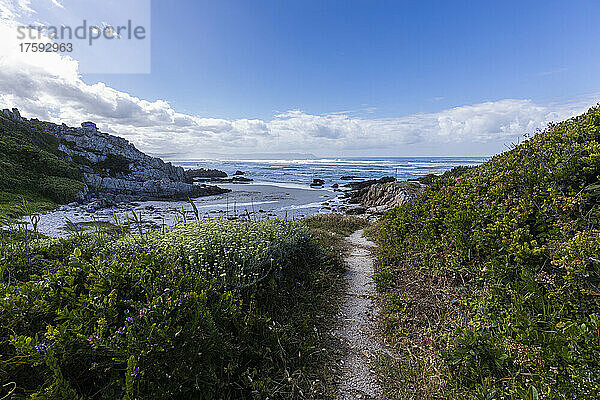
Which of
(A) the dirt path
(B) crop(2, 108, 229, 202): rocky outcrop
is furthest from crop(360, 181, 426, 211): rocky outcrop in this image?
(B) crop(2, 108, 229, 202): rocky outcrop

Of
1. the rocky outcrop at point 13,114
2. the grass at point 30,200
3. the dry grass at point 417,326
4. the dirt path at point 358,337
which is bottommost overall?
the dirt path at point 358,337

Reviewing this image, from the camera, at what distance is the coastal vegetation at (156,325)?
6.93ft

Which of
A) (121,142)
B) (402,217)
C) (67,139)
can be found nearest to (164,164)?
(121,142)

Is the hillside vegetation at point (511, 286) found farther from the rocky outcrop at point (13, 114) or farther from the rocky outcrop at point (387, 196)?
the rocky outcrop at point (13, 114)

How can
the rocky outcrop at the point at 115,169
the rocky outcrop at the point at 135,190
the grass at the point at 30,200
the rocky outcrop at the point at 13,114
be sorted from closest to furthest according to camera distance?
1. the grass at the point at 30,200
2. the rocky outcrop at the point at 135,190
3. the rocky outcrop at the point at 115,169
4. the rocky outcrop at the point at 13,114

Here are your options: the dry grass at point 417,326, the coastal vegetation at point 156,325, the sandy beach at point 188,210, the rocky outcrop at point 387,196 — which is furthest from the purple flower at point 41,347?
the rocky outcrop at point 387,196

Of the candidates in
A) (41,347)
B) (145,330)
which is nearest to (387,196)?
(145,330)

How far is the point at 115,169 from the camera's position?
32938 millimetres

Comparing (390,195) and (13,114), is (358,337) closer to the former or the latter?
(390,195)

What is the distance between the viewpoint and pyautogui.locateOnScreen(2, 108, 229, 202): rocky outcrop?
26.3 meters

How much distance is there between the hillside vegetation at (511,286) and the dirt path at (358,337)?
25cm

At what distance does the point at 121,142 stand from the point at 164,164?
9663 millimetres

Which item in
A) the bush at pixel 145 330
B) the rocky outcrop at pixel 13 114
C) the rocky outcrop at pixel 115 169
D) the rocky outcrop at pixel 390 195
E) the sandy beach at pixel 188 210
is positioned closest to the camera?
the bush at pixel 145 330

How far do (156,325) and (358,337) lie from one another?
3.02 metres
